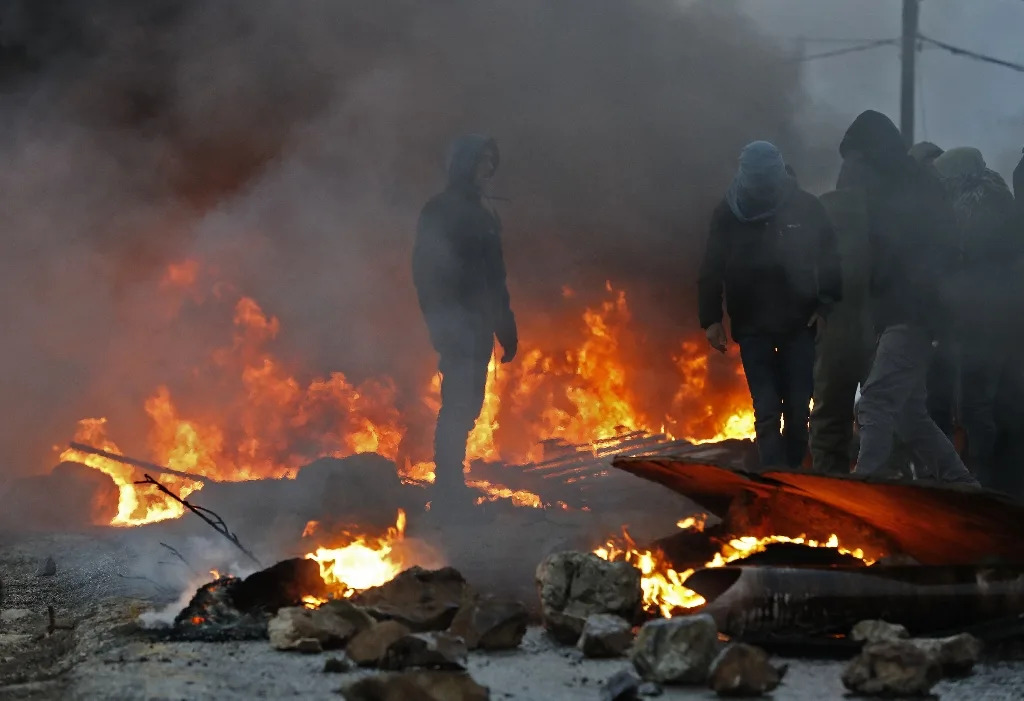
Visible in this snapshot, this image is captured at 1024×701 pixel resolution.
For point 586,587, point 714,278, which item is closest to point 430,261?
point 714,278

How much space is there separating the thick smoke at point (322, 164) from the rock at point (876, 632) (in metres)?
6.78

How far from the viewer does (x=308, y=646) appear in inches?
137

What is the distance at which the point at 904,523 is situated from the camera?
12.9ft

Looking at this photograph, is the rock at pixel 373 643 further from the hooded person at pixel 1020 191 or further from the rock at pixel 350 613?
the hooded person at pixel 1020 191

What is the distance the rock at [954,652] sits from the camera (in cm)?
321

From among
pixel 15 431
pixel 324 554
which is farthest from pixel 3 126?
pixel 324 554

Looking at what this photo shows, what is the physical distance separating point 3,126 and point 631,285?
587 cm

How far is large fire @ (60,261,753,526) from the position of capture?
930 centimetres

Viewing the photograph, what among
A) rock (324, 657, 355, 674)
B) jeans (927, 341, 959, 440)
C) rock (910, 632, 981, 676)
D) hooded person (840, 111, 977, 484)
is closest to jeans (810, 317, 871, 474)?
jeans (927, 341, 959, 440)

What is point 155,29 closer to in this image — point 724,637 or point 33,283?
point 33,283

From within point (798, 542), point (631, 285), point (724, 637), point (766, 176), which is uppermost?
point (631, 285)

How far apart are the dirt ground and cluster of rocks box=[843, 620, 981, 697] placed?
0.20 ft

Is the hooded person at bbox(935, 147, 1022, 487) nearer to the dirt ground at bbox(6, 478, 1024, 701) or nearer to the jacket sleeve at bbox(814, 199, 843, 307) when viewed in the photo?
the jacket sleeve at bbox(814, 199, 843, 307)

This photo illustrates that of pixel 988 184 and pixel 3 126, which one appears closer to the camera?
pixel 988 184
